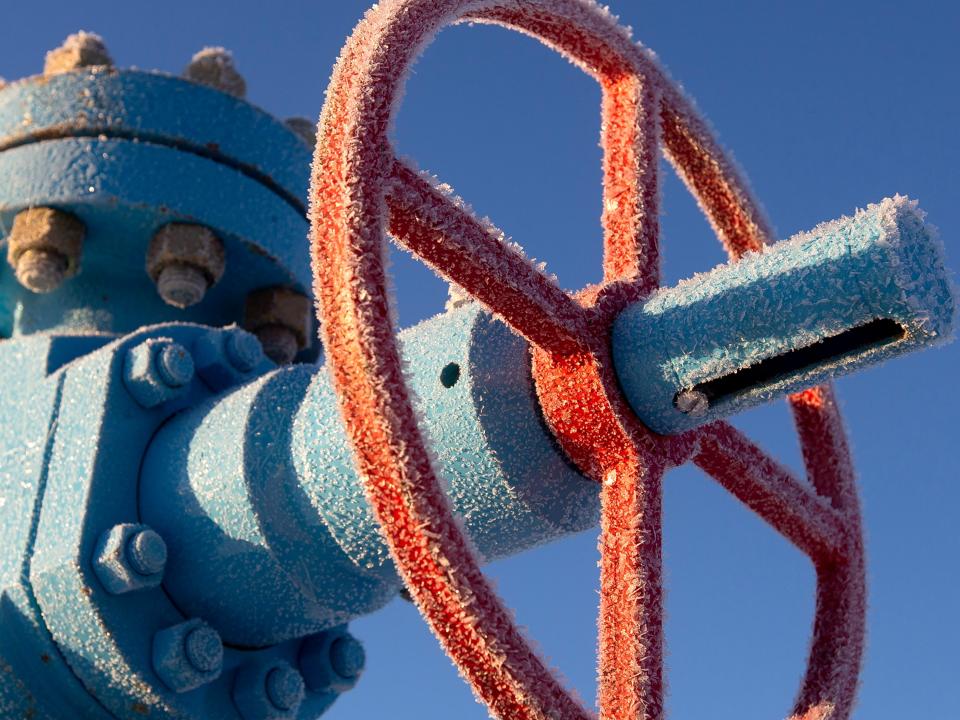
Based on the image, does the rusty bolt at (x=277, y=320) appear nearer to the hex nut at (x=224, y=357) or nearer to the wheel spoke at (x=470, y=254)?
the hex nut at (x=224, y=357)

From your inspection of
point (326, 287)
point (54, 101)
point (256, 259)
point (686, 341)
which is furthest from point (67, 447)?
point (686, 341)

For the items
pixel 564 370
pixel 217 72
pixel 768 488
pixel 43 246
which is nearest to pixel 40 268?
pixel 43 246

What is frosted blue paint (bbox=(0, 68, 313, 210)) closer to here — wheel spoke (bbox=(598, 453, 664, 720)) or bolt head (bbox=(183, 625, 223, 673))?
bolt head (bbox=(183, 625, 223, 673))

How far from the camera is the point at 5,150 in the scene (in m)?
2.72

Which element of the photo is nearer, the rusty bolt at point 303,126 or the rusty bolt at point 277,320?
the rusty bolt at point 277,320

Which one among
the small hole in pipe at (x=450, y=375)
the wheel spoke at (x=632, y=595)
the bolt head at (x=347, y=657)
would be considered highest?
the small hole in pipe at (x=450, y=375)

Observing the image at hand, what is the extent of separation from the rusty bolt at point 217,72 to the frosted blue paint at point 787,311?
1661mm

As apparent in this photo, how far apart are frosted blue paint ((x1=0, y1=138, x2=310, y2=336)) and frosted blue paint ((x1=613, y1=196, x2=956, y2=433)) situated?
1.37m

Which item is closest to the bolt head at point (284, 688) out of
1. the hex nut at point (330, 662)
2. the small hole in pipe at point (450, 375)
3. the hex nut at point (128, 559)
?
the hex nut at point (330, 662)

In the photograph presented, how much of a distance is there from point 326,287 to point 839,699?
101cm

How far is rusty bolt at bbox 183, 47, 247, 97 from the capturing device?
2.95 meters

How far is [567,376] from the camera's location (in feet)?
5.49

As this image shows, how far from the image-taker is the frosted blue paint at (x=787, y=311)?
4.44 feet

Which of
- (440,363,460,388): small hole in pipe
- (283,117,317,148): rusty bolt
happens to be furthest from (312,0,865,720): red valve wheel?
(283,117,317,148): rusty bolt
